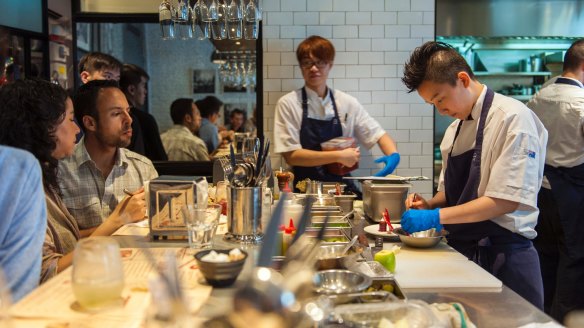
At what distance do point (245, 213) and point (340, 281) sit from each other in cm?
66

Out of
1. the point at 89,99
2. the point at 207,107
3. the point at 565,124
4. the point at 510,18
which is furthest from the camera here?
the point at 207,107

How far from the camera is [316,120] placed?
4586mm

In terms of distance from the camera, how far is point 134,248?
6.79ft

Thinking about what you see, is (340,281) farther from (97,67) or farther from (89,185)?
(97,67)

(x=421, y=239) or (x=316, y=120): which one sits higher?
(x=316, y=120)

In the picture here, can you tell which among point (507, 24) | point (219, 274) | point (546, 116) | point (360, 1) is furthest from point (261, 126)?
point (219, 274)

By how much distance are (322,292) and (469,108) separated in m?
1.45

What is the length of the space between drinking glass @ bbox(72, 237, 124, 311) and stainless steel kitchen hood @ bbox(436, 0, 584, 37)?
4895 millimetres

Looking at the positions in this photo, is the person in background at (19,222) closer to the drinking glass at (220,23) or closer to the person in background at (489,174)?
the person in background at (489,174)

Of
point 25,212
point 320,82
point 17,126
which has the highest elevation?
point 320,82

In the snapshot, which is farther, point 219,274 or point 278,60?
point 278,60

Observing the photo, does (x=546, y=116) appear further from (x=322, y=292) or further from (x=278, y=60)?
(x=322, y=292)

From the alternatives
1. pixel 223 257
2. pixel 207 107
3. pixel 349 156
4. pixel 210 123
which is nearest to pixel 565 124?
pixel 349 156

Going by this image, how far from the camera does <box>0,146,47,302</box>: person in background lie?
5.14ft
